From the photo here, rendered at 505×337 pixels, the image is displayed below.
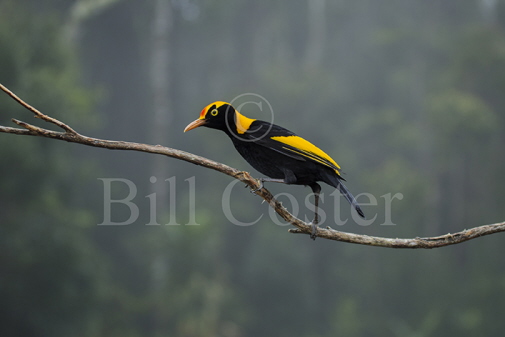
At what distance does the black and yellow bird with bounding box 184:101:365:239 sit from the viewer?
2.85 meters

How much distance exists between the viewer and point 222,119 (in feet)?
9.54

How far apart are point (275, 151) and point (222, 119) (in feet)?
1.12

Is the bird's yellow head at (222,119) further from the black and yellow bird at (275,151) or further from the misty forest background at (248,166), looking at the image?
the misty forest background at (248,166)

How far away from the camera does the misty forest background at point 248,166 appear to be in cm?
1411

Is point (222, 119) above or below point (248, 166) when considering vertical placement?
below

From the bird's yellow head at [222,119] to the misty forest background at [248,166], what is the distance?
35.3 ft

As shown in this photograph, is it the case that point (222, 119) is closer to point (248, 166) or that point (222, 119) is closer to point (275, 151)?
Result: point (275, 151)

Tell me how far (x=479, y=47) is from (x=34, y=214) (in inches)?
662

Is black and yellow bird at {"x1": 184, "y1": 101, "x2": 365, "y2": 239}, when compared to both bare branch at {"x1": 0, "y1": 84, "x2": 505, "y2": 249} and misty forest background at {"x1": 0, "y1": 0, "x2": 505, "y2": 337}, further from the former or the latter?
misty forest background at {"x1": 0, "y1": 0, "x2": 505, "y2": 337}

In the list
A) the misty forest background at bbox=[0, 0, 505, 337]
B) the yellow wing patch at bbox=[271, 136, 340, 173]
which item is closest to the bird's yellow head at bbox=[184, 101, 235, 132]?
the yellow wing patch at bbox=[271, 136, 340, 173]

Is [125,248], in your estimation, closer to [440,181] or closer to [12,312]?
[12,312]

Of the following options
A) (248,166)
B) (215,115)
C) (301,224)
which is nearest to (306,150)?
(301,224)

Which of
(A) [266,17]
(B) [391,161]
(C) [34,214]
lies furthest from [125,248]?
(A) [266,17]

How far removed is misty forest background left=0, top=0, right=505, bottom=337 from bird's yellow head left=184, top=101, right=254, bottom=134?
35.3 ft
